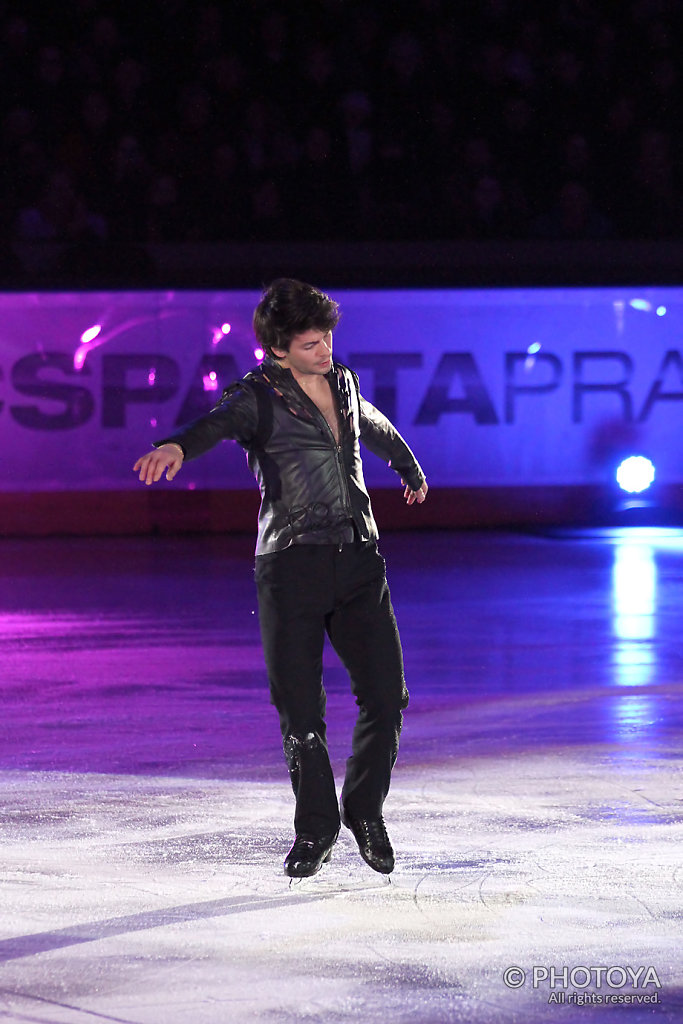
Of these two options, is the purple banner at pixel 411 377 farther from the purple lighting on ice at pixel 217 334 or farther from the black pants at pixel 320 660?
the black pants at pixel 320 660

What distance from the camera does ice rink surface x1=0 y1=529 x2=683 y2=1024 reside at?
11.6 ft

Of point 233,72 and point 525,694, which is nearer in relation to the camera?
point 525,694

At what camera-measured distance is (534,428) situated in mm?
17375

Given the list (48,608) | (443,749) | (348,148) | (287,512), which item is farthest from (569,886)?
(348,148)

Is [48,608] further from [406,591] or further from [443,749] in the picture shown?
[443,749]

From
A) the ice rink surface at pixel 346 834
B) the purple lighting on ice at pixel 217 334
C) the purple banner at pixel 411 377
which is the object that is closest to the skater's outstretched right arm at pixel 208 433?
the ice rink surface at pixel 346 834

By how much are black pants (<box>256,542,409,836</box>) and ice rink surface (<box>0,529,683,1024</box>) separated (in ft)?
0.78

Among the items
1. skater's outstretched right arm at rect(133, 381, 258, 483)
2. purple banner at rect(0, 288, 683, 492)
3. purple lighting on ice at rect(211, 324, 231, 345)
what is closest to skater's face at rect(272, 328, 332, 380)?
skater's outstretched right arm at rect(133, 381, 258, 483)

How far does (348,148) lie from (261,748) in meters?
12.7

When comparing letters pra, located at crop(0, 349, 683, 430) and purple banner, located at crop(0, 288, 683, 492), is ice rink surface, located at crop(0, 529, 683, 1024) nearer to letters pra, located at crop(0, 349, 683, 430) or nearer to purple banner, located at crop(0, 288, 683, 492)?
purple banner, located at crop(0, 288, 683, 492)

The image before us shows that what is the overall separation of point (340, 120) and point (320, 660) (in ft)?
48.8

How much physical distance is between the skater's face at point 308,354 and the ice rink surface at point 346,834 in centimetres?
139

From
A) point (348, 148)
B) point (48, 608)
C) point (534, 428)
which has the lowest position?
point (48, 608)

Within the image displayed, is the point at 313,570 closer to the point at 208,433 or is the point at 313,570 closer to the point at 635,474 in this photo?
the point at 208,433
